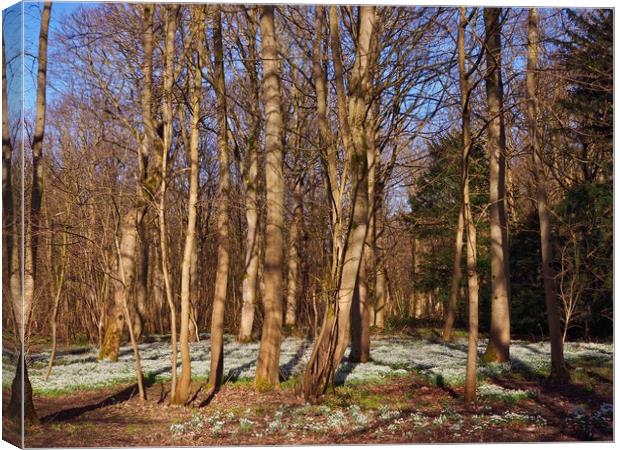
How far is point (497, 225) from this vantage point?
11.0m

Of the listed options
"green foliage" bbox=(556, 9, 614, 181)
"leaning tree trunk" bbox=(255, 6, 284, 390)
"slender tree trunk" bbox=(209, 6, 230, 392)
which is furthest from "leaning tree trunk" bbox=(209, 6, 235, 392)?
"green foliage" bbox=(556, 9, 614, 181)

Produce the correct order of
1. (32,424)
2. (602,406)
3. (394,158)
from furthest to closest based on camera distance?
(394,158) → (602,406) → (32,424)

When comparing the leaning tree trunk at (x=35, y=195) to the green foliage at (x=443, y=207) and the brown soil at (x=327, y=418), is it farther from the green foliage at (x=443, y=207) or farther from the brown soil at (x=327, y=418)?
the green foliage at (x=443, y=207)

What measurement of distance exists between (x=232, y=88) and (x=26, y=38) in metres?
5.70

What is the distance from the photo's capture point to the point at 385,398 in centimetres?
852

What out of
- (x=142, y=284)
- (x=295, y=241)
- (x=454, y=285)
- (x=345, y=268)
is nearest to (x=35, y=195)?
(x=345, y=268)

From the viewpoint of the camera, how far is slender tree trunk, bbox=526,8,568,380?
30.3ft

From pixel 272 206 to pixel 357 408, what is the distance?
3062 mm

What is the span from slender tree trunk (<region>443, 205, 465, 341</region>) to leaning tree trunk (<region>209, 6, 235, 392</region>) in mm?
3315

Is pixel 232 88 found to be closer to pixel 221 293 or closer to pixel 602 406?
pixel 221 293

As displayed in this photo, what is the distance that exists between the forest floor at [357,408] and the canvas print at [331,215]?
32mm

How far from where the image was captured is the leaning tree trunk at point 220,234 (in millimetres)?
9633

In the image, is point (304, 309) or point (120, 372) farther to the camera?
point (304, 309)

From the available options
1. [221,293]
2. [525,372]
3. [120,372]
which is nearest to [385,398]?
[525,372]
